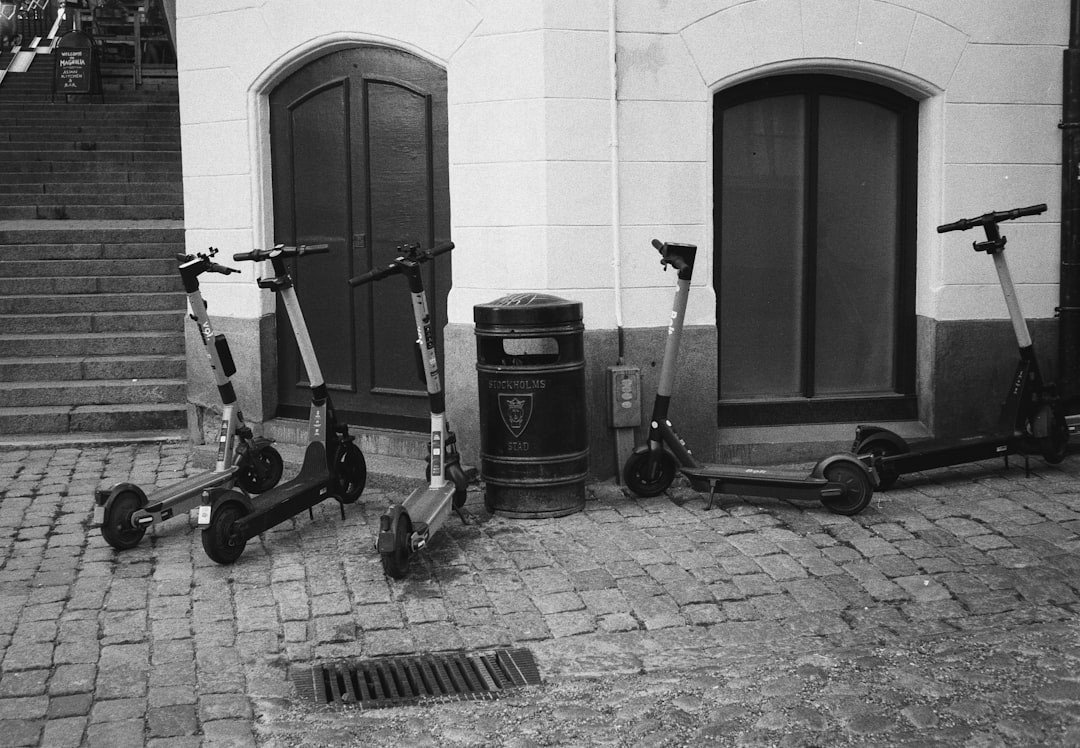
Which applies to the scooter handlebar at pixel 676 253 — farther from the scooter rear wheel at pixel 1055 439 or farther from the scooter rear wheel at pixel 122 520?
the scooter rear wheel at pixel 122 520

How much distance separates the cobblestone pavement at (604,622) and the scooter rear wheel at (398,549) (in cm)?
9

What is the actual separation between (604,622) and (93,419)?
234 inches

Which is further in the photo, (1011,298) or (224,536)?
(1011,298)

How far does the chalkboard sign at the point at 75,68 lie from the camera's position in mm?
19328

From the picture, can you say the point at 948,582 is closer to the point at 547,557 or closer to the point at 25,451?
the point at 547,557

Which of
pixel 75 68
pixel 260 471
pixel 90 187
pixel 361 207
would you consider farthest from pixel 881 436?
pixel 75 68

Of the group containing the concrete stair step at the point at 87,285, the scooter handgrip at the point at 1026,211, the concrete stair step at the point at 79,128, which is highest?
the concrete stair step at the point at 79,128

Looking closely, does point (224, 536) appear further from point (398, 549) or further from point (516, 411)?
point (516, 411)

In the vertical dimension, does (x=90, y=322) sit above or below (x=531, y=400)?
above

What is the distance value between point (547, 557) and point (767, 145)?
3.61 m

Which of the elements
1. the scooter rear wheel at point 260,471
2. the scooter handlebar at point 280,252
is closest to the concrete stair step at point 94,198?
the scooter rear wheel at point 260,471

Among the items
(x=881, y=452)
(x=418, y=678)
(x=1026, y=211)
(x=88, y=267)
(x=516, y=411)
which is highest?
(x=1026, y=211)

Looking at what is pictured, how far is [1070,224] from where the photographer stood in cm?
905

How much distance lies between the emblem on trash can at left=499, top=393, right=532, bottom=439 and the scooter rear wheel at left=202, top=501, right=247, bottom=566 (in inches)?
62.9
